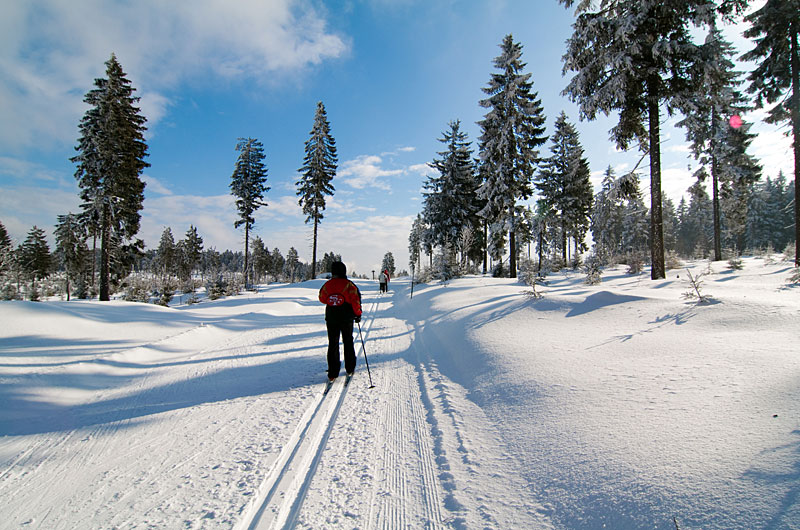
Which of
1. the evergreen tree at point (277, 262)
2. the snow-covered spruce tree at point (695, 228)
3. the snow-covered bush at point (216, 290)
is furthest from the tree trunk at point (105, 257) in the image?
the snow-covered spruce tree at point (695, 228)

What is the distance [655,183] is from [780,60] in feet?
36.6

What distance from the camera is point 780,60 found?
14.1 metres

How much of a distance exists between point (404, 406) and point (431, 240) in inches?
1166

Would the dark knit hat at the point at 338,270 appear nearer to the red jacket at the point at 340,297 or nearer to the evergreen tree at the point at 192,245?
the red jacket at the point at 340,297

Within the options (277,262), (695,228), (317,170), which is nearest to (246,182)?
(317,170)

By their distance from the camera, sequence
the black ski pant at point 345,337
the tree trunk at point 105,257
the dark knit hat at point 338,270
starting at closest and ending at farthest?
the black ski pant at point 345,337 < the dark knit hat at point 338,270 < the tree trunk at point 105,257

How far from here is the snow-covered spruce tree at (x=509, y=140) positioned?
61.9 feet

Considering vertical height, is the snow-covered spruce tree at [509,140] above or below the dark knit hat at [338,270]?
above

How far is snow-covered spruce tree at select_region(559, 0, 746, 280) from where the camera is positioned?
9977mm

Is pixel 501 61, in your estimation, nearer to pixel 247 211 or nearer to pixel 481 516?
pixel 481 516

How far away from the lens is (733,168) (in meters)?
20.8

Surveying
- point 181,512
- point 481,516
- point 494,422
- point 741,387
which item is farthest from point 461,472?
point 741,387

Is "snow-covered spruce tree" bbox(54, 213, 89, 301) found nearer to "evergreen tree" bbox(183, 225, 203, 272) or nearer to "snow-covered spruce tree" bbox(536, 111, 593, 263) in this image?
"evergreen tree" bbox(183, 225, 203, 272)

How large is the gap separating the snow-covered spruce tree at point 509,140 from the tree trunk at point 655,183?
28.1 feet
